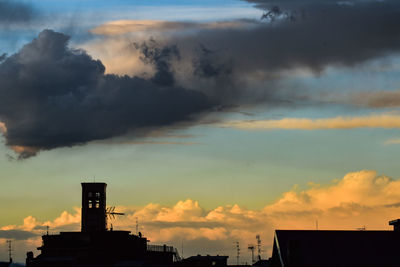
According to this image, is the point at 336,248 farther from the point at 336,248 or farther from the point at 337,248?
the point at 337,248

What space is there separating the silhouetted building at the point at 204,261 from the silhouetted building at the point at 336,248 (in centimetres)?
6887

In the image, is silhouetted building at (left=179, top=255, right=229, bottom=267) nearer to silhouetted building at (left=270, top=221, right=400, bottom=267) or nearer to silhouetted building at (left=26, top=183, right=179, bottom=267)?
silhouetted building at (left=26, top=183, right=179, bottom=267)

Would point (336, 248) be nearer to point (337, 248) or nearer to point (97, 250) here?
point (337, 248)

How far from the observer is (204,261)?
7195 inches

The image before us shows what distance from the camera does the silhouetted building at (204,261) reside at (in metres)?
181

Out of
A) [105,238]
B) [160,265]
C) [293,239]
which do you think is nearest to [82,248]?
[105,238]

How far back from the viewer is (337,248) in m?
112

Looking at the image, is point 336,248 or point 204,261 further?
point 204,261

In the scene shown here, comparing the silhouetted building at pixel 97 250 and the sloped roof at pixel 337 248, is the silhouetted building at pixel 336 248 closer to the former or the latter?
the sloped roof at pixel 337 248

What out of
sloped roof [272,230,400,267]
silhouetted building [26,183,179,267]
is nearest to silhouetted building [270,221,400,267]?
sloped roof [272,230,400,267]

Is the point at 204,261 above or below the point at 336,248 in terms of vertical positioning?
above

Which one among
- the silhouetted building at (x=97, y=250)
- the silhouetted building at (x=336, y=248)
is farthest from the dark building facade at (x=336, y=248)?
the silhouetted building at (x=97, y=250)

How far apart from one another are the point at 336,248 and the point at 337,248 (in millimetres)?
126

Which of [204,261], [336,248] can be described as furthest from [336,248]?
[204,261]
